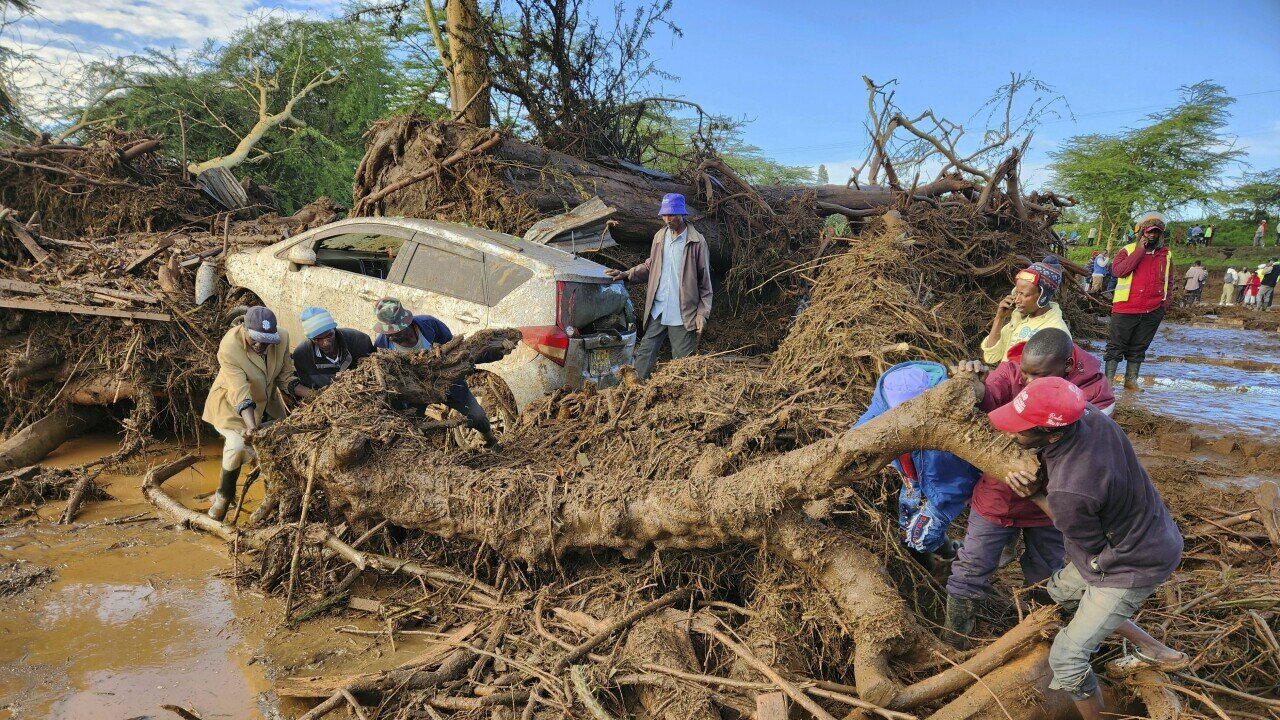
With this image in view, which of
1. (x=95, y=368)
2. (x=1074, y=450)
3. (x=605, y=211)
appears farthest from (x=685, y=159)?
(x=1074, y=450)

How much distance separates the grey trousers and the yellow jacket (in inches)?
106

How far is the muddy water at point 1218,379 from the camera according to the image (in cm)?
714

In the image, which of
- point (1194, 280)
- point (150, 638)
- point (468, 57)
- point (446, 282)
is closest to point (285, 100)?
point (468, 57)

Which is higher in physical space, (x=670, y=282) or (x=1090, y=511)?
(x=670, y=282)

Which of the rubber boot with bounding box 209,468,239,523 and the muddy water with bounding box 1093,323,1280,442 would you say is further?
the muddy water with bounding box 1093,323,1280,442

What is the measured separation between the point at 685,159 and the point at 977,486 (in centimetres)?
786

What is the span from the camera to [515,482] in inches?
137

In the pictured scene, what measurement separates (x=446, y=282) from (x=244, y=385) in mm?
1663

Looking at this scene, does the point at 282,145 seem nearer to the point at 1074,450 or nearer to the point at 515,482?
the point at 515,482

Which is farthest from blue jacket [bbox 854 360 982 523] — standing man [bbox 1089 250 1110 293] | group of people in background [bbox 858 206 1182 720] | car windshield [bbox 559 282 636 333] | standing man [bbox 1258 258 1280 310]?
standing man [bbox 1258 258 1280 310]

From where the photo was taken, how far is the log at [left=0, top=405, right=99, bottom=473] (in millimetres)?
5750

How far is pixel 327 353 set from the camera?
490cm

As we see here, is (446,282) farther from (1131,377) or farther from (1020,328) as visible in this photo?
(1131,377)

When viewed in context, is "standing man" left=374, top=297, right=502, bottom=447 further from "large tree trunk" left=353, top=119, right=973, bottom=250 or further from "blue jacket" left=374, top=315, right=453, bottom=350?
"large tree trunk" left=353, top=119, right=973, bottom=250
